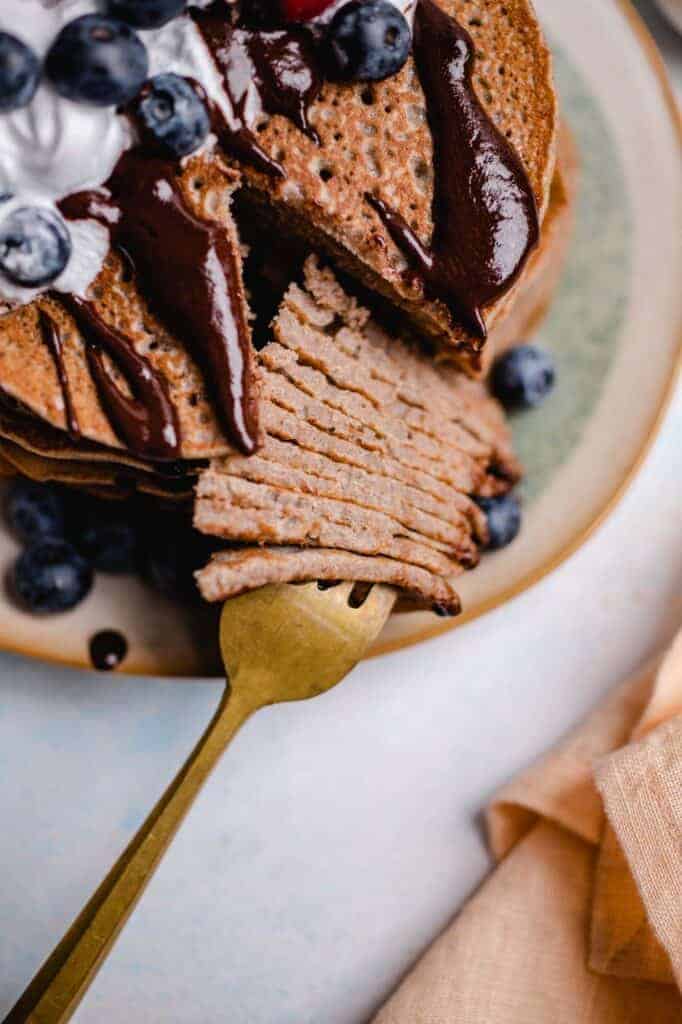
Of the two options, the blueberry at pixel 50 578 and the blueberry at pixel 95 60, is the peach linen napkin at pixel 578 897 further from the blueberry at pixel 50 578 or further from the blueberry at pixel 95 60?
the blueberry at pixel 95 60

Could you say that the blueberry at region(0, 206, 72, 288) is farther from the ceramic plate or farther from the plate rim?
the plate rim

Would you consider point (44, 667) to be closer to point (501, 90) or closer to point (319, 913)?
point (319, 913)

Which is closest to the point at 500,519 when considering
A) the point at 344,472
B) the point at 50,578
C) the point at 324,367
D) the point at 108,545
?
the point at 344,472

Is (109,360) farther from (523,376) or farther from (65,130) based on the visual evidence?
(523,376)

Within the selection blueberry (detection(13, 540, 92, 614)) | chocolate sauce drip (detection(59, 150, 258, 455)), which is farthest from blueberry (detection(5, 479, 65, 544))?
chocolate sauce drip (detection(59, 150, 258, 455))

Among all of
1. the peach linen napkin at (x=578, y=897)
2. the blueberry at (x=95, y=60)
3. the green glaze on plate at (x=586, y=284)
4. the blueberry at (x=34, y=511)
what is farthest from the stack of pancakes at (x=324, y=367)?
the peach linen napkin at (x=578, y=897)

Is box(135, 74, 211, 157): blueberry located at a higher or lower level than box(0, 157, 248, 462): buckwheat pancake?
higher

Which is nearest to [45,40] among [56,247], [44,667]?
[56,247]
